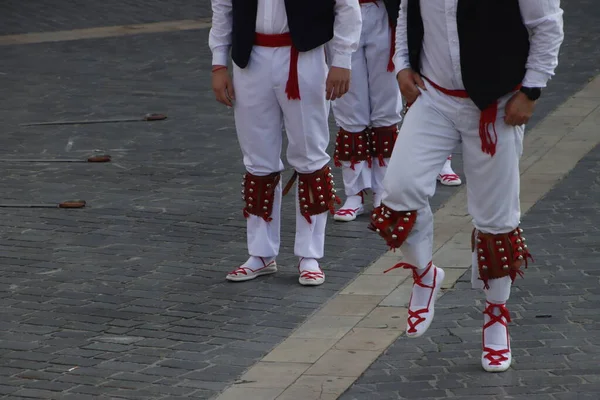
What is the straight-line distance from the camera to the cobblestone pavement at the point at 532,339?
521 cm

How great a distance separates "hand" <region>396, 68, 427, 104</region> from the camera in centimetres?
536

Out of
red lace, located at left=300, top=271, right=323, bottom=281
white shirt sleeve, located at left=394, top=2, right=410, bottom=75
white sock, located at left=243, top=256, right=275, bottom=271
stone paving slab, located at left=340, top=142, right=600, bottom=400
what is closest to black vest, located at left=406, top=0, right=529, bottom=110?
white shirt sleeve, located at left=394, top=2, right=410, bottom=75

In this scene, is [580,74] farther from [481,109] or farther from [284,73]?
[481,109]

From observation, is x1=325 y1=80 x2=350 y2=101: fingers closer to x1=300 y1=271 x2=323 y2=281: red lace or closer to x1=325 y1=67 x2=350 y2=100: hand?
x1=325 y1=67 x2=350 y2=100: hand

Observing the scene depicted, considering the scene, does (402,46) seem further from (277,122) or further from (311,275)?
(311,275)

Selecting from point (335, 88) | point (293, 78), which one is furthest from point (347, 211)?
point (293, 78)

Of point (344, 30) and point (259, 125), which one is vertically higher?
point (344, 30)

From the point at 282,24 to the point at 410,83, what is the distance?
1208 millimetres

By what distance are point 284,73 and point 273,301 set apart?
3.74 feet

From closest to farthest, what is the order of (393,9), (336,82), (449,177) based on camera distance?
(336,82) → (393,9) → (449,177)

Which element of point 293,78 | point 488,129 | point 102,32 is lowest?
point 102,32

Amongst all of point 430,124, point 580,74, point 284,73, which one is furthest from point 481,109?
point 580,74

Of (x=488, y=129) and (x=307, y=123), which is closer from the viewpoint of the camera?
(x=488, y=129)

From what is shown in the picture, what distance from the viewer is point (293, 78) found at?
21.0ft
